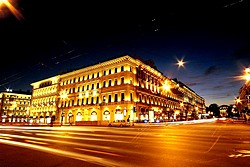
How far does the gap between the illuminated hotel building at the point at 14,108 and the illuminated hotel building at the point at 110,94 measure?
3633cm

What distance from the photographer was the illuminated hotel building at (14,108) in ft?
295

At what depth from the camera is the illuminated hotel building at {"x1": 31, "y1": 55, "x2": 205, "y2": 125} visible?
41.6m

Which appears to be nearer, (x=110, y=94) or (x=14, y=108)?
(x=110, y=94)

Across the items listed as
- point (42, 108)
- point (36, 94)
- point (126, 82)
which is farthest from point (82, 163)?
point (36, 94)

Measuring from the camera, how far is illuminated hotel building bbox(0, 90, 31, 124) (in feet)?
295

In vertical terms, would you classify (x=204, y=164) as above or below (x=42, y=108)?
below

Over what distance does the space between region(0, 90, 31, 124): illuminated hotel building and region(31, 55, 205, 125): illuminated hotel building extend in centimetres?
3633

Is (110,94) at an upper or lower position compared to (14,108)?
upper

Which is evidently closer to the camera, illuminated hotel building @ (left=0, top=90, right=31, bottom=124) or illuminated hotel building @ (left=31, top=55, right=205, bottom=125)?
illuminated hotel building @ (left=31, top=55, right=205, bottom=125)

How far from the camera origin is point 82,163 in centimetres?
562

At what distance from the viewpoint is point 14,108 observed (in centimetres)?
9219

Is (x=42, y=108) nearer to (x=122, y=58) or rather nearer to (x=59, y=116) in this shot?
(x=59, y=116)

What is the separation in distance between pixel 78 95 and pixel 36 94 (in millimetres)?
28289

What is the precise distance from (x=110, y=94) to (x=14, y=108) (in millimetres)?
70967
